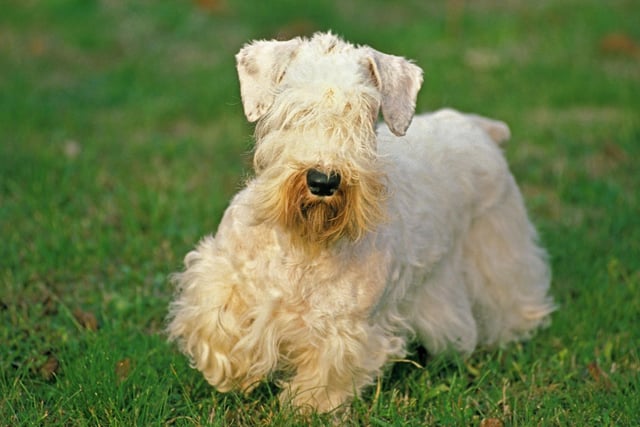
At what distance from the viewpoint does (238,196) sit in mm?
3812

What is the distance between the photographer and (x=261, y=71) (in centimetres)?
355

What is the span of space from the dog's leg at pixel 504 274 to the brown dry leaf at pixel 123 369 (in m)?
1.76

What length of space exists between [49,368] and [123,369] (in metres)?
0.33

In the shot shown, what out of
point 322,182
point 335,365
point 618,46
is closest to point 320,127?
point 322,182

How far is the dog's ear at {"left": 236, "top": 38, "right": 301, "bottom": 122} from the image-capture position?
138 inches

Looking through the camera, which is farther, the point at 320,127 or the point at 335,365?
the point at 335,365

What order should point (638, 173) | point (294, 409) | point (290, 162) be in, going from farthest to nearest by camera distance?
point (638, 173), point (294, 409), point (290, 162)

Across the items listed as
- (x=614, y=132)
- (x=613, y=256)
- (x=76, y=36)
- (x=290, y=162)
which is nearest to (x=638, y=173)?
(x=614, y=132)

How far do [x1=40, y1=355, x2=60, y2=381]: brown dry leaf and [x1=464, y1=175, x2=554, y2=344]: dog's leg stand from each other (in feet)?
6.55

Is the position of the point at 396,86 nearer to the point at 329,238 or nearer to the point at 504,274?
the point at 329,238

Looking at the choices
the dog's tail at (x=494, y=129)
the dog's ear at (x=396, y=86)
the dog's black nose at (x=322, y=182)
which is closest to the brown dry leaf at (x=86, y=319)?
the dog's black nose at (x=322, y=182)

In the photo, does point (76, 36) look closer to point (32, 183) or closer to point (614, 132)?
point (32, 183)

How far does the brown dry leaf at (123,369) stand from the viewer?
3.79 metres

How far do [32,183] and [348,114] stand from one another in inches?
118
